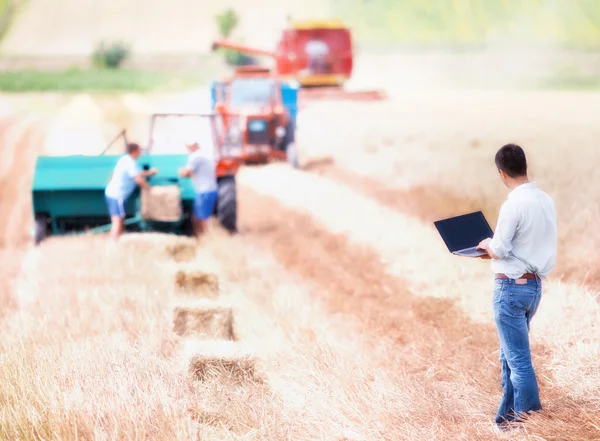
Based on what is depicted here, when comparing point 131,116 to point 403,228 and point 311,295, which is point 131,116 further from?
point 311,295

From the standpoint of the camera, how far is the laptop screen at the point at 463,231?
4559mm

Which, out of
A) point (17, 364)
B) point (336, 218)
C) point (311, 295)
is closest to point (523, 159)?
point (17, 364)

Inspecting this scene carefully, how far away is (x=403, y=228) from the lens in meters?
11.2

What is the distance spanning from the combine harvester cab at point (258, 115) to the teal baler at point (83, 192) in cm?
627

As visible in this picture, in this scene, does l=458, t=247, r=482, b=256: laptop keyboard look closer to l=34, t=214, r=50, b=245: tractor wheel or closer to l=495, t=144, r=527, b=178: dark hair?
l=495, t=144, r=527, b=178: dark hair

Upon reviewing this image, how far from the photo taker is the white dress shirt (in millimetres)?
4371

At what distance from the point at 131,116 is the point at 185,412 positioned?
2407 cm

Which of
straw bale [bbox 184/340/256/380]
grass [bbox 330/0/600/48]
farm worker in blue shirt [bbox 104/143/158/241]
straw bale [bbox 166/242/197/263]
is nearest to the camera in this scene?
straw bale [bbox 184/340/256/380]

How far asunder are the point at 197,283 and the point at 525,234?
4143 mm

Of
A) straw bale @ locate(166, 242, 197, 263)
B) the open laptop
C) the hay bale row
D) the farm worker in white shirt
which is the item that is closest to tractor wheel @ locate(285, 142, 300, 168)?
straw bale @ locate(166, 242, 197, 263)

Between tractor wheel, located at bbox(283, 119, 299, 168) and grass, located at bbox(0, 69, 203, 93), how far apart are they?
33.1 feet

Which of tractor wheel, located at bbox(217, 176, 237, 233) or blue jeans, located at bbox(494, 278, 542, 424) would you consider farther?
tractor wheel, located at bbox(217, 176, 237, 233)

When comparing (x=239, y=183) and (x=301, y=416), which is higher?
(x=301, y=416)

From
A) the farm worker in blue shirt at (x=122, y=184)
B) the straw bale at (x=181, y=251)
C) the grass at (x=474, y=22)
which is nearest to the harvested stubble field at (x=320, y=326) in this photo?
the straw bale at (x=181, y=251)
